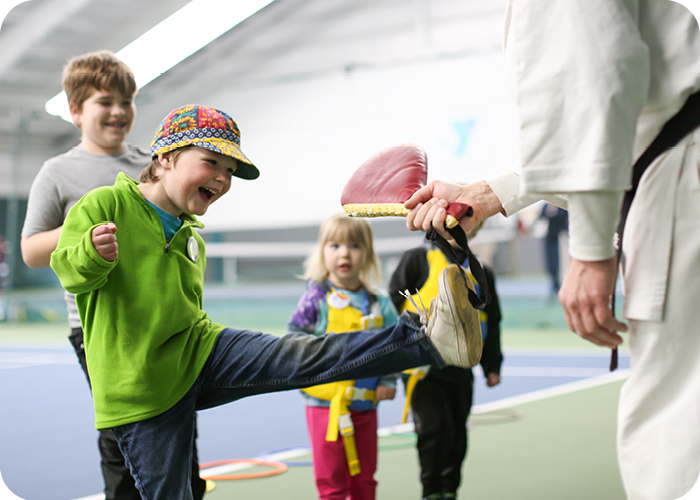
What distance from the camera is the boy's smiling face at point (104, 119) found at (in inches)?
94.5

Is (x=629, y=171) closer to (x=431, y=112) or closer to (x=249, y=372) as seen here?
(x=249, y=372)

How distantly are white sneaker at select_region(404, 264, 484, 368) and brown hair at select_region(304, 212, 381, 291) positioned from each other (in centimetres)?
128

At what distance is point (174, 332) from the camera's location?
1.81m

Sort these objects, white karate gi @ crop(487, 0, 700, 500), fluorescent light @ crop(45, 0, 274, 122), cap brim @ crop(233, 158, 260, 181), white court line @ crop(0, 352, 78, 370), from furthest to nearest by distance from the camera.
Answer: white court line @ crop(0, 352, 78, 370)
fluorescent light @ crop(45, 0, 274, 122)
cap brim @ crop(233, 158, 260, 181)
white karate gi @ crop(487, 0, 700, 500)

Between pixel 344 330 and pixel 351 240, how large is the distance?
0.41 metres

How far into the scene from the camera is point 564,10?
111cm

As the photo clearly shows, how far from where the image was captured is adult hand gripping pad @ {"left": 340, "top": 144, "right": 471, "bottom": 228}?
5.25 feet

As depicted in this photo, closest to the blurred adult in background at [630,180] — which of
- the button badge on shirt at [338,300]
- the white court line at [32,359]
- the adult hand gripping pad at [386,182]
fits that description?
the adult hand gripping pad at [386,182]

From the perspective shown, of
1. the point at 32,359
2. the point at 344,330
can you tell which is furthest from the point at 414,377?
the point at 32,359

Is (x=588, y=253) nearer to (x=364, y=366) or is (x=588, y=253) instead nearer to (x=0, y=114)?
(x=364, y=366)

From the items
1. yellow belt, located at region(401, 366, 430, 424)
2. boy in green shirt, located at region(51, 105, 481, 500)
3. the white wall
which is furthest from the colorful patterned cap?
the white wall

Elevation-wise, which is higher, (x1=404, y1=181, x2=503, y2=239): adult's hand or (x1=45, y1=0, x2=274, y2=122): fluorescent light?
(x1=45, y1=0, x2=274, y2=122): fluorescent light

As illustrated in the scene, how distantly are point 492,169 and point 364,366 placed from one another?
7940 mm

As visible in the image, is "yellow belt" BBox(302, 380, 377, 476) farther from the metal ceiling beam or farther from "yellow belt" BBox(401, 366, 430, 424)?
the metal ceiling beam
